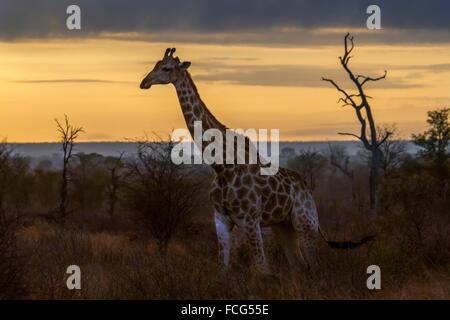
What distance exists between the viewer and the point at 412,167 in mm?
31844

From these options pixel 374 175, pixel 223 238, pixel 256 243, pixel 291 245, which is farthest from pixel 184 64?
pixel 374 175

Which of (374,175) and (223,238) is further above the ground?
(374,175)

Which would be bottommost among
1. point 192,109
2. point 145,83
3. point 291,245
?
point 291,245

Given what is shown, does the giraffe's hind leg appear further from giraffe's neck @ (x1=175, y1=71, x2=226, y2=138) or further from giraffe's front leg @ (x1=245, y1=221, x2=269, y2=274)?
giraffe's neck @ (x1=175, y1=71, x2=226, y2=138)

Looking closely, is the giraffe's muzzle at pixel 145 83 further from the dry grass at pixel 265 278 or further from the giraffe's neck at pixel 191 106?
the dry grass at pixel 265 278

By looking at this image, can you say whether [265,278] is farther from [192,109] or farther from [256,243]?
[192,109]

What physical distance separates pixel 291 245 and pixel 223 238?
1.57 metres

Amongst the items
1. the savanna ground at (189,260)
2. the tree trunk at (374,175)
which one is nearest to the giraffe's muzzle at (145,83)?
the savanna ground at (189,260)

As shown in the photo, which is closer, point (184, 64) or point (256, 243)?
point (256, 243)

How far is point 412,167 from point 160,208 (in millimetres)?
19657

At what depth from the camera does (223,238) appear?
32.4ft

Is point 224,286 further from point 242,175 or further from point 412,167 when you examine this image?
point 412,167

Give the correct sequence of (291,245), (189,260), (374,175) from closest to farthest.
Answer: (291,245) → (189,260) → (374,175)
